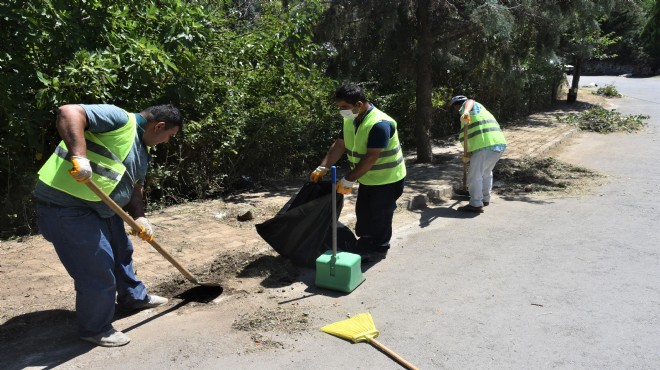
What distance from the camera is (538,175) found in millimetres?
9195

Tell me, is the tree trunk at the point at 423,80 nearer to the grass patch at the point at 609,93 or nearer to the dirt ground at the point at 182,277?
the dirt ground at the point at 182,277

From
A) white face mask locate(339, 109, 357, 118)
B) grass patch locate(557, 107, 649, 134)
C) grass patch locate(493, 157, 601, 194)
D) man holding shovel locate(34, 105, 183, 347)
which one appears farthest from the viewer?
grass patch locate(557, 107, 649, 134)

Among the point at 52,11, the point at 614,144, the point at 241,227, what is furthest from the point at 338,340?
the point at 614,144

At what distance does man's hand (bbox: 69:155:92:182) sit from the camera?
10.3ft

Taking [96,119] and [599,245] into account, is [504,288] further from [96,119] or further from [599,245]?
[96,119]

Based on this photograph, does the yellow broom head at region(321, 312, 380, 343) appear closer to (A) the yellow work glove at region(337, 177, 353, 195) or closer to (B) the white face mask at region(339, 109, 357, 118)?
(A) the yellow work glove at region(337, 177, 353, 195)

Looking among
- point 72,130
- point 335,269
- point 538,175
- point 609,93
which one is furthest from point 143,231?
point 609,93

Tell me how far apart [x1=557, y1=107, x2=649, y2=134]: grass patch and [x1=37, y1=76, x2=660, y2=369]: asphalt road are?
29.1 feet

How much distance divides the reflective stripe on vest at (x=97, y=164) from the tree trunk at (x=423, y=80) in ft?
21.4

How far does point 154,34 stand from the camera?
6.28 meters

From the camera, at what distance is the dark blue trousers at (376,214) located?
533 cm

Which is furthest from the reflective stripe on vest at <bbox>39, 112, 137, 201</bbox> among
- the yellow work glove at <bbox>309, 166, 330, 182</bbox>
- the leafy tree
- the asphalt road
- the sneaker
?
the leafy tree

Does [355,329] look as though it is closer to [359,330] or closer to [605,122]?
[359,330]

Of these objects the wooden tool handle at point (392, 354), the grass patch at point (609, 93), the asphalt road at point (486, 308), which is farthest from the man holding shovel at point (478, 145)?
the grass patch at point (609, 93)
